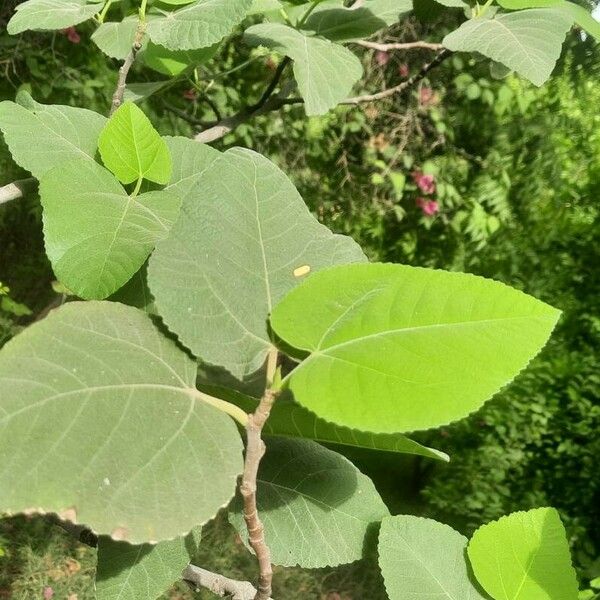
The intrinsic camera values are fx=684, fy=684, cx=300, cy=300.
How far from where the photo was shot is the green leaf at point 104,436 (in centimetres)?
27

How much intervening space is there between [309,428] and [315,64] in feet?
1.33

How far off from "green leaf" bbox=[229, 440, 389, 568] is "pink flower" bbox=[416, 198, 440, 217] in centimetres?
267

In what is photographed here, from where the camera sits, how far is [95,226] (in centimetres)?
40

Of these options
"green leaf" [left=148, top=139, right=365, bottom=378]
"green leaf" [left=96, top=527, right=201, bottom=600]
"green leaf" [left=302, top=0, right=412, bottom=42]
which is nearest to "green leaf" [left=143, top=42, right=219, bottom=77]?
"green leaf" [left=302, top=0, right=412, bottom=42]

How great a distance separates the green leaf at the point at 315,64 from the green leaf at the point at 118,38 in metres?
0.11

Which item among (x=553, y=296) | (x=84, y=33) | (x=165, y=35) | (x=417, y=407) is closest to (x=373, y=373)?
(x=417, y=407)

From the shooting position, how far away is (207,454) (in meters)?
0.30

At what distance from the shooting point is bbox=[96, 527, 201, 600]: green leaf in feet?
1.31

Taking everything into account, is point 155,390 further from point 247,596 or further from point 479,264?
point 479,264

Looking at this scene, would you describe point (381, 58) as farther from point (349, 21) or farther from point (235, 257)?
point (235, 257)

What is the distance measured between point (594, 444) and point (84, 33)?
2.13 m

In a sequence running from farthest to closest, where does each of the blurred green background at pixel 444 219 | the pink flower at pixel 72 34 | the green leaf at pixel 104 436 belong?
the blurred green background at pixel 444 219
the pink flower at pixel 72 34
the green leaf at pixel 104 436

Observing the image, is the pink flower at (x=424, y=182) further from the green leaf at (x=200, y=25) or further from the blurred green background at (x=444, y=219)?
the green leaf at (x=200, y=25)

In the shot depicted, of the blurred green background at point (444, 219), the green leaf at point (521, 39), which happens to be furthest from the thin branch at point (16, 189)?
the blurred green background at point (444, 219)
